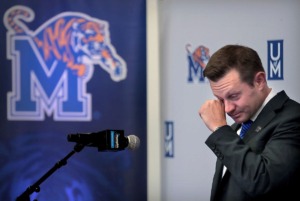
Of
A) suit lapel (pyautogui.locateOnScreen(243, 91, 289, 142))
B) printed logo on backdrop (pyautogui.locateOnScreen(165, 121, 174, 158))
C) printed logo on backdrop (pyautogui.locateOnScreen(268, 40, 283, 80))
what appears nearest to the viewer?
suit lapel (pyautogui.locateOnScreen(243, 91, 289, 142))

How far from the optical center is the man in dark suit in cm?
111

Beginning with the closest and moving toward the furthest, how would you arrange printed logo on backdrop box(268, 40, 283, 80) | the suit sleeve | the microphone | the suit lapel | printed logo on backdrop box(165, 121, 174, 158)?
1. the suit sleeve
2. the suit lapel
3. the microphone
4. printed logo on backdrop box(268, 40, 283, 80)
5. printed logo on backdrop box(165, 121, 174, 158)

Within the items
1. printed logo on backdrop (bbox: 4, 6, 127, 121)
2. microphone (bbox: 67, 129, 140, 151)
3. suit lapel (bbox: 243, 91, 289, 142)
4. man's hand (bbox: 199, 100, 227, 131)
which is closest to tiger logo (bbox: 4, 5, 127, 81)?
printed logo on backdrop (bbox: 4, 6, 127, 121)

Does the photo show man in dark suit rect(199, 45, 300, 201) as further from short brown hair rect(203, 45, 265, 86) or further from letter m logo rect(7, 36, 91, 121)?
letter m logo rect(7, 36, 91, 121)

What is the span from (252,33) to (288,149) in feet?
4.27

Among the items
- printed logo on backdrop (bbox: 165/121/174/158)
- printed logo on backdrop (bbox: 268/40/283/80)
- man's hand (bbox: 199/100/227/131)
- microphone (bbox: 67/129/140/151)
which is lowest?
printed logo on backdrop (bbox: 165/121/174/158)

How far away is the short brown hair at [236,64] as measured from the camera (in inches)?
48.9

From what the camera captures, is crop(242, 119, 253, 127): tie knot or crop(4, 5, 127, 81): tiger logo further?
crop(4, 5, 127, 81): tiger logo

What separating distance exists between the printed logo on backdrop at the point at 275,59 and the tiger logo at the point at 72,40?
2.79ft

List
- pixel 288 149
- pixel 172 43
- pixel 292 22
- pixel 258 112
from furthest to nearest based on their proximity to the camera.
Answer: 1. pixel 172 43
2. pixel 292 22
3. pixel 258 112
4. pixel 288 149

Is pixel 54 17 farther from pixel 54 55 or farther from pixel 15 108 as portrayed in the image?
pixel 15 108

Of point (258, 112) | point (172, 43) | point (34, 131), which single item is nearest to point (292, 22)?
point (172, 43)

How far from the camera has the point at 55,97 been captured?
98.2 inches

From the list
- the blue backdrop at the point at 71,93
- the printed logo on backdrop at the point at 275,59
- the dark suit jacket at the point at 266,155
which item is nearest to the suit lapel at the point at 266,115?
the dark suit jacket at the point at 266,155
